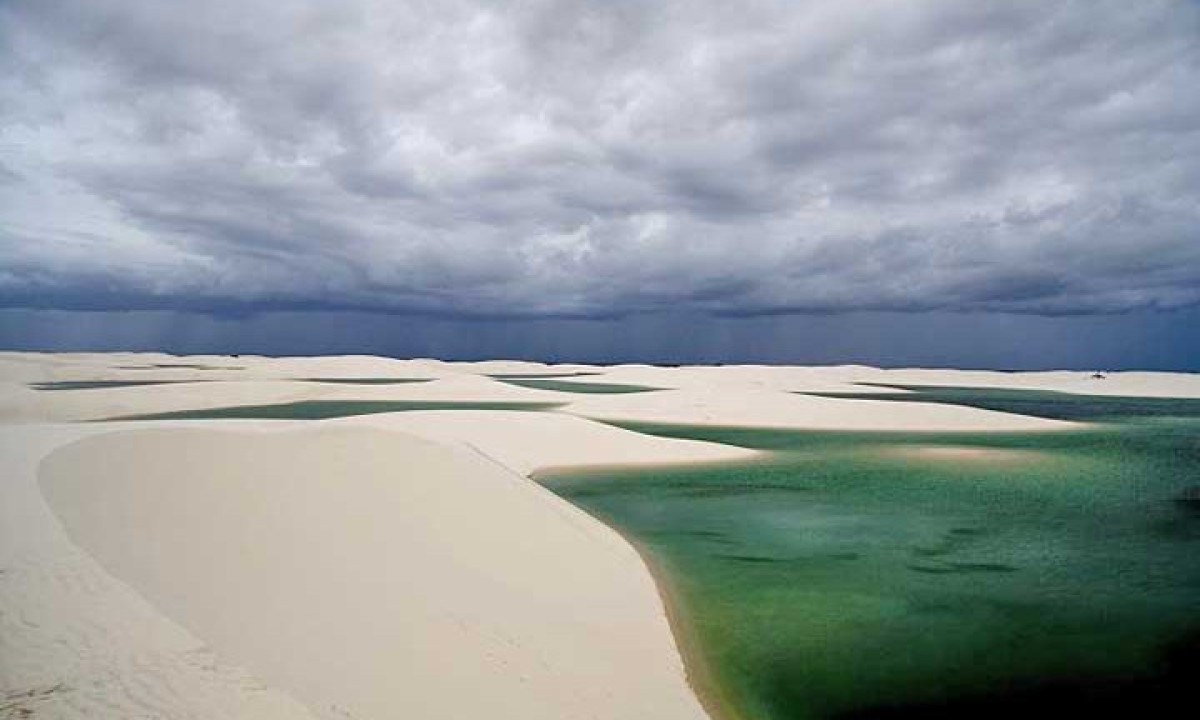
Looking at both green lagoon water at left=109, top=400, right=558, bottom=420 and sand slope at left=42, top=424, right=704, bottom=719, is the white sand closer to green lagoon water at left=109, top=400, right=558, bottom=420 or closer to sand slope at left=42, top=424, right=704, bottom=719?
sand slope at left=42, top=424, right=704, bottom=719

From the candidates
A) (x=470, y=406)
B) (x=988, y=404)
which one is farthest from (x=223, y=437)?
(x=988, y=404)

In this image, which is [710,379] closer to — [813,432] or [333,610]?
[813,432]

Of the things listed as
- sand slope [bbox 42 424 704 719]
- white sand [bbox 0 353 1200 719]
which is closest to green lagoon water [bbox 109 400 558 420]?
white sand [bbox 0 353 1200 719]

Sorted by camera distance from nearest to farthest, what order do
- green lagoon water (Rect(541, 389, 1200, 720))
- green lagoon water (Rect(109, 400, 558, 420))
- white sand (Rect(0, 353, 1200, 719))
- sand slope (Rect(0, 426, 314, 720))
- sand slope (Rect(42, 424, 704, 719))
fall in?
sand slope (Rect(0, 426, 314, 720)), white sand (Rect(0, 353, 1200, 719)), sand slope (Rect(42, 424, 704, 719)), green lagoon water (Rect(541, 389, 1200, 720)), green lagoon water (Rect(109, 400, 558, 420))

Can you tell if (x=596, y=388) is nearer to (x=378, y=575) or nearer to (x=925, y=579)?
(x=925, y=579)

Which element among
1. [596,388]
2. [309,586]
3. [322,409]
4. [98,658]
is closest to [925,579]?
[309,586]
